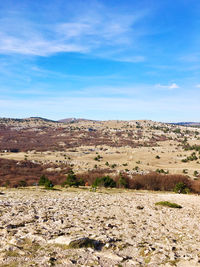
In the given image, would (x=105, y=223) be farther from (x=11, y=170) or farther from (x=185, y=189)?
(x=11, y=170)

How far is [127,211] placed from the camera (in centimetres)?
1859

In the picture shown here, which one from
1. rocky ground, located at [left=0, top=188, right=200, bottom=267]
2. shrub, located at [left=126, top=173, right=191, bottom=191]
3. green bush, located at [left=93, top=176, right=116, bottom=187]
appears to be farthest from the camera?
shrub, located at [left=126, top=173, right=191, bottom=191]

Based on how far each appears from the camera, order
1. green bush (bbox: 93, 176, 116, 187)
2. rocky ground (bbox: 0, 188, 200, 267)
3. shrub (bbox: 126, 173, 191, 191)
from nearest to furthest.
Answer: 1. rocky ground (bbox: 0, 188, 200, 267)
2. green bush (bbox: 93, 176, 116, 187)
3. shrub (bbox: 126, 173, 191, 191)

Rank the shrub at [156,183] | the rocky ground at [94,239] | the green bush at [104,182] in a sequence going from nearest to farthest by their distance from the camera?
1. the rocky ground at [94,239]
2. the green bush at [104,182]
3. the shrub at [156,183]

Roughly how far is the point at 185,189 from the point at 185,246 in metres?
29.1

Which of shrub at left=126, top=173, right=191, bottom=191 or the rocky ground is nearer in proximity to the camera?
the rocky ground

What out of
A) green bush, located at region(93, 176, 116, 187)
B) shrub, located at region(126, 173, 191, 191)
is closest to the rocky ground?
green bush, located at region(93, 176, 116, 187)

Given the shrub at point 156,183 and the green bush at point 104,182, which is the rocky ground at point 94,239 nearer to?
the green bush at point 104,182

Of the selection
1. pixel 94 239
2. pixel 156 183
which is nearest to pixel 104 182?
pixel 156 183

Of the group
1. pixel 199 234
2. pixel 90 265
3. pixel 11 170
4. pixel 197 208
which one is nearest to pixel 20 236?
pixel 90 265

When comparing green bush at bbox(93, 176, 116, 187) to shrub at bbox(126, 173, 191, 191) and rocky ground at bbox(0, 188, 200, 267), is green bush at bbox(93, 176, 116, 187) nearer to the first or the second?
shrub at bbox(126, 173, 191, 191)

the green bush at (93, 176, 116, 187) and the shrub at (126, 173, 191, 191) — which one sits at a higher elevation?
the green bush at (93, 176, 116, 187)

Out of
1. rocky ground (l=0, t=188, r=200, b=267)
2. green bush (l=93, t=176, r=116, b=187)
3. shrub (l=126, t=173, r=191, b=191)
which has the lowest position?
shrub (l=126, t=173, r=191, b=191)

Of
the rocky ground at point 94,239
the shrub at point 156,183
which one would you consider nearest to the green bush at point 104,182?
the shrub at point 156,183
